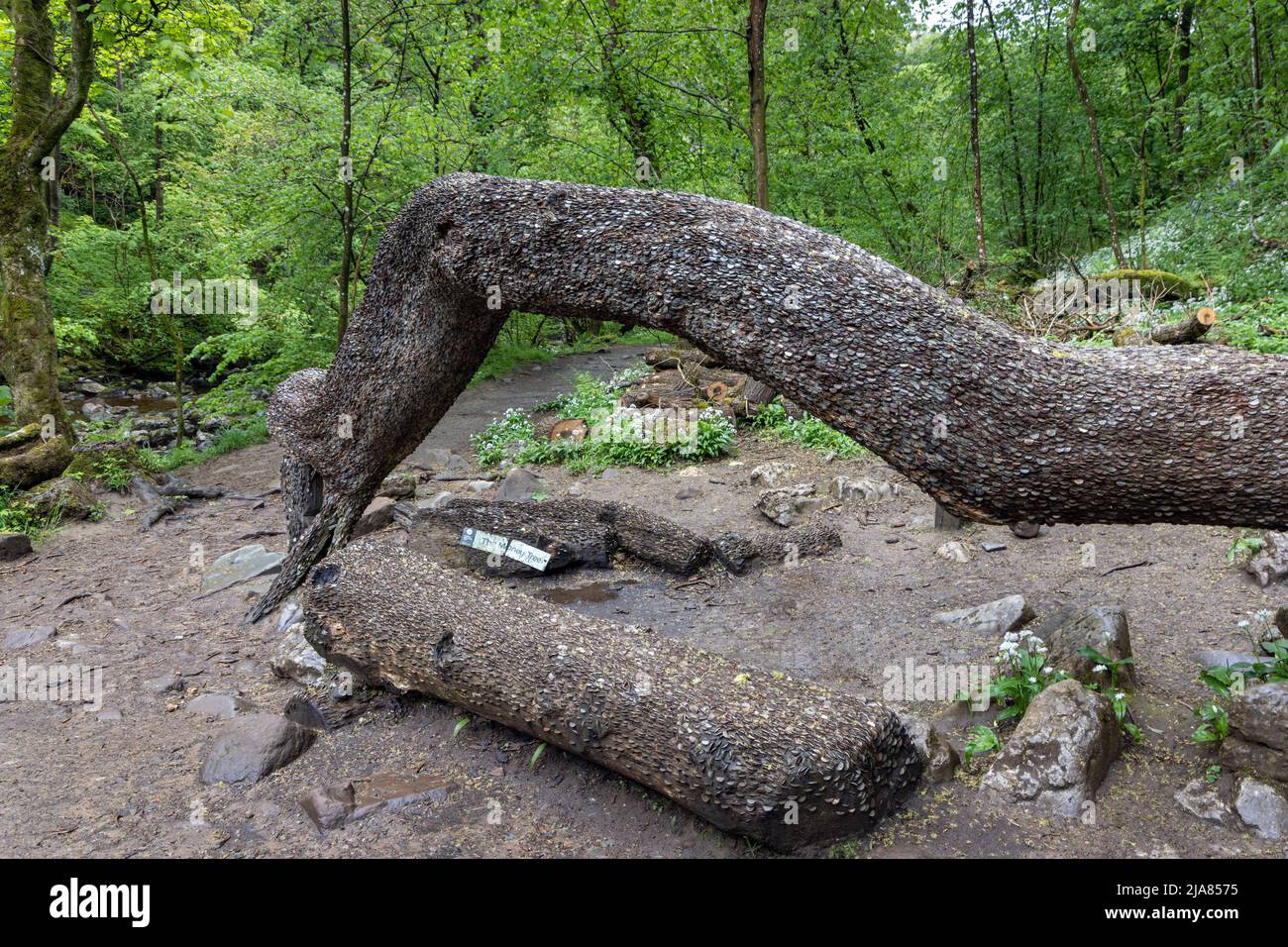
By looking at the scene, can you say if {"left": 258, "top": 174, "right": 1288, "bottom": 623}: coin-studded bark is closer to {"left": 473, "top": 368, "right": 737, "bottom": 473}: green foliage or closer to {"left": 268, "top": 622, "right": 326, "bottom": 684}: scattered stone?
{"left": 268, "top": 622, "right": 326, "bottom": 684}: scattered stone

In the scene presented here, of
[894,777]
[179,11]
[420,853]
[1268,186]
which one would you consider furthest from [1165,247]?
[179,11]

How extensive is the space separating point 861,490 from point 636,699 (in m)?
4.09

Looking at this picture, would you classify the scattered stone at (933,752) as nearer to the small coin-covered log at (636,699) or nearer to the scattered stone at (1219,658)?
the small coin-covered log at (636,699)

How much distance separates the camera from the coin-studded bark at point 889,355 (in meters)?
2.51

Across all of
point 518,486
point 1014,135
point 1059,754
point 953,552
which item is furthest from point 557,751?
point 1014,135

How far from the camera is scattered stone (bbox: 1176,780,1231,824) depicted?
2584mm

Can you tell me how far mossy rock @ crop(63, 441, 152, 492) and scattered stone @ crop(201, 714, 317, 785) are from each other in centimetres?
529

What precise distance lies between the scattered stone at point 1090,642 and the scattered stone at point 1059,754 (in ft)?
0.99

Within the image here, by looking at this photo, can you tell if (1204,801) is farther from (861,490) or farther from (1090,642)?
(861,490)

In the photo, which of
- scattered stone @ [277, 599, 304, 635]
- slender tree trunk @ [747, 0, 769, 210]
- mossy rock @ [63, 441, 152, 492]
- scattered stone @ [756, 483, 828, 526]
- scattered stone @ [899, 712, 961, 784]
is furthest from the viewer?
slender tree trunk @ [747, 0, 769, 210]

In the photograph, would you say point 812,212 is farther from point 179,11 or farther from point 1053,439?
point 1053,439

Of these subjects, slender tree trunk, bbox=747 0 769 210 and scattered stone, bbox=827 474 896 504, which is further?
slender tree trunk, bbox=747 0 769 210

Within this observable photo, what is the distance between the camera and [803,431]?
826 cm

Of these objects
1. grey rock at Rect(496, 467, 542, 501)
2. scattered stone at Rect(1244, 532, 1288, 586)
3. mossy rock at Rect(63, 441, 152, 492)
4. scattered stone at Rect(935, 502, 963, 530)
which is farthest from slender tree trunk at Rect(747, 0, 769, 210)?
mossy rock at Rect(63, 441, 152, 492)
